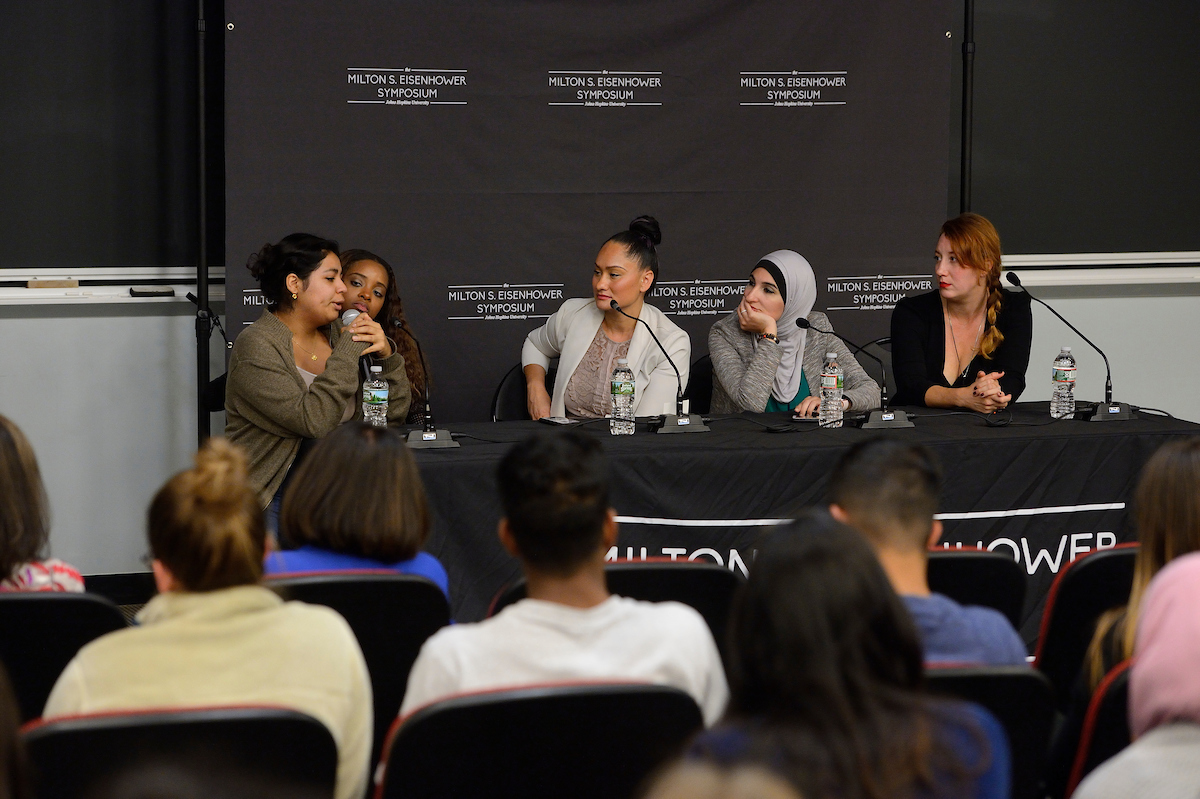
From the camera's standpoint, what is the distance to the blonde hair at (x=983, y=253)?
3.73m

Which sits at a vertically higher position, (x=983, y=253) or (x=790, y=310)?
(x=983, y=253)

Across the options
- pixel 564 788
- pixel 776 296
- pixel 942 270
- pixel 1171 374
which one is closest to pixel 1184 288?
pixel 1171 374

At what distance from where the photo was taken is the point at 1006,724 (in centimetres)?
153

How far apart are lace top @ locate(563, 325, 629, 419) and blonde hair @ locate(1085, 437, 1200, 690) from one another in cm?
222

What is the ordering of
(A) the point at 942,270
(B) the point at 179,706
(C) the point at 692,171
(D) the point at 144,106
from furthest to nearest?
(C) the point at 692,171 < (D) the point at 144,106 < (A) the point at 942,270 < (B) the point at 179,706

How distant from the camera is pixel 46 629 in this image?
1771mm

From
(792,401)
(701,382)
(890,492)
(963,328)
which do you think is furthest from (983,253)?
(890,492)

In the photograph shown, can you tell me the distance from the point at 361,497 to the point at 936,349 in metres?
2.41

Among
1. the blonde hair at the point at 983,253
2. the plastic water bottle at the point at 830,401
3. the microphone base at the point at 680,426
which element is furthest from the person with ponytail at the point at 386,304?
the blonde hair at the point at 983,253

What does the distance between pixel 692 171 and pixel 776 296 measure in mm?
920

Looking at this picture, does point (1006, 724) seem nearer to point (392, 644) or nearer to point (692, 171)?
point (392, 644)

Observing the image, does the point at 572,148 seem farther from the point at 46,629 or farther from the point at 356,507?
the point at 46,629

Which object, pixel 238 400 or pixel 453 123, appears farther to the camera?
pixel 453 123

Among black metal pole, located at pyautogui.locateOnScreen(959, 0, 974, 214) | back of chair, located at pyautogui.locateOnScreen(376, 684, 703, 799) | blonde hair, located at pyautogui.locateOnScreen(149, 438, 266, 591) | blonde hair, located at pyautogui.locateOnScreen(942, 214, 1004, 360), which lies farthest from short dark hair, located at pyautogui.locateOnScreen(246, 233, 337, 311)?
black metal pole, located at pyautogui.locateOnScreen(959, 0, 974, 214)
